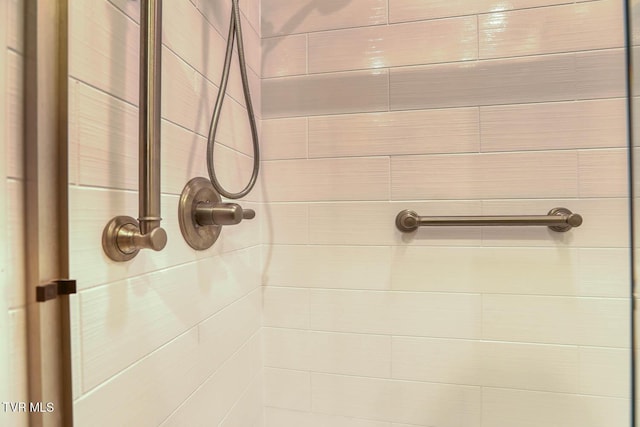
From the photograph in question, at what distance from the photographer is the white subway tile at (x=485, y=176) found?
2.65 ft

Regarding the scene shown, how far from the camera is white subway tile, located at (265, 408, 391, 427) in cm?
93

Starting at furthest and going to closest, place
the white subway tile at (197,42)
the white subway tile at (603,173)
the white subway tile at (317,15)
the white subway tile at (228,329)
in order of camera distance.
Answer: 1. the white subway tile at (317,15)
2. the white subway tile at (603,173)
3. the white subway tile at (228,329)
4. the white subway tile at (197,42)

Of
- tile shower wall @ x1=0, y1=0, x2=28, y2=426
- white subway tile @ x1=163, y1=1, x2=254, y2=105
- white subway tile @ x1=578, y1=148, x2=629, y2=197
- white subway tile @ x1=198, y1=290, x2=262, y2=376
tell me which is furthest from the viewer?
white subway tile @ x1=578, y1=148, x2=629, y2=197

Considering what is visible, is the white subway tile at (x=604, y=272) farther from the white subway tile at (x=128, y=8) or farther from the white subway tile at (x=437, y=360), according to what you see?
the white subway tile at (x=128, y=8)

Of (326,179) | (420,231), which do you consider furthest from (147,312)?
(420,231)

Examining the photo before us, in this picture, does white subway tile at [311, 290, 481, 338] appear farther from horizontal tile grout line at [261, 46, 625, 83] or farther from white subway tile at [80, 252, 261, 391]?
horizontal tile grout line at [261, 46, 625, 83]

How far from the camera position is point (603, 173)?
789 millimetres

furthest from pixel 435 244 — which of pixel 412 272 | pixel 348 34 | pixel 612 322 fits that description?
pixel 348 34

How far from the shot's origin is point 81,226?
1.31 ft

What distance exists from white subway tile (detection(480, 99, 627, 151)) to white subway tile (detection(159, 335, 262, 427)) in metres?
0.82

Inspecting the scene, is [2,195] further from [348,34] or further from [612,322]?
[612,322]

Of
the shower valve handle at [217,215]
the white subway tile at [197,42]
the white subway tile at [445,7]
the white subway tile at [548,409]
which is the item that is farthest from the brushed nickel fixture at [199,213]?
the white subway tile at [548,409]

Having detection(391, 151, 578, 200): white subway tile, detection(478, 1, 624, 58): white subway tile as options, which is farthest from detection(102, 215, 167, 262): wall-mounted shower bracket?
detection(478, 1, 624, 58): white subway tile

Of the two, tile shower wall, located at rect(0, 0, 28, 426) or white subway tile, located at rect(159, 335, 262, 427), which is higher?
tile shower wall, located at rect(0, 0, 28, 426)
